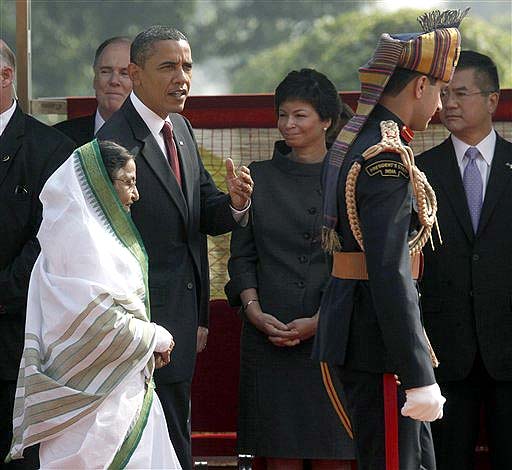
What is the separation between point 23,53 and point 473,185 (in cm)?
241

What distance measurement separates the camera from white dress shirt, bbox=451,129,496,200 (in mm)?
5805

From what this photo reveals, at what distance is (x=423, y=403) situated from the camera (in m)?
4.05

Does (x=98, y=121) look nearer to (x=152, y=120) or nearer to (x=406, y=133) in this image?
(x=152, y=120)

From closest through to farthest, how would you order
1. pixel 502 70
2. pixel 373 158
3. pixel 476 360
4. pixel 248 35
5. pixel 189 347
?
pixel 373 158, pixel 189 347, pixel 476 360, pixel 248 35, pixel 502 70

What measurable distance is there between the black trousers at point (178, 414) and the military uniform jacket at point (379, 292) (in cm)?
91

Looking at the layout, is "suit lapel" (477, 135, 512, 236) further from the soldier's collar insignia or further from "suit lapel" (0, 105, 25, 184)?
"suit lapel" (0, 105, 25, 184)

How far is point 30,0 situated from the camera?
6699 millimetres

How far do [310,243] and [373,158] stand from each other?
162 centimetres

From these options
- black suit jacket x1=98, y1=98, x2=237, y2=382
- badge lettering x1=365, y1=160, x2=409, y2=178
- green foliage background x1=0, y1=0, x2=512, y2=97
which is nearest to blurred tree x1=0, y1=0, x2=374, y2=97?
green foliage background x1=0, y1=0, x2=512, y2=97

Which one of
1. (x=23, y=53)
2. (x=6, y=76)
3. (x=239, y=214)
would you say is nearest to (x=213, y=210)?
(x=239, y=214)

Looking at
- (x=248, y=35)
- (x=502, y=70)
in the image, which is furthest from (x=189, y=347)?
(x=502, y=70)

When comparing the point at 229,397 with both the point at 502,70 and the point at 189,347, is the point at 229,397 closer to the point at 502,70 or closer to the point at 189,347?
the point at 189,347

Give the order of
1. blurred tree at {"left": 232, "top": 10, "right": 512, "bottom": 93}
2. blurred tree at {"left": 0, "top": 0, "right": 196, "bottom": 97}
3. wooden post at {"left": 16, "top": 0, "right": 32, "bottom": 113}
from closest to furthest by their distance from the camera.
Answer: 1. wooden post at {"left": 16, "top": 0, "right": 32, "bottom": 113}
2. blurred tree at {"left": 0, "top": 0, "right": 196, "bottom": 97}
3. blurred tree at {"left": 232, "top": 10, "right": 512, "bottom": 93}

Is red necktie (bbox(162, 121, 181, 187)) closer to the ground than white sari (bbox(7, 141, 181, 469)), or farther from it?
farther from it
